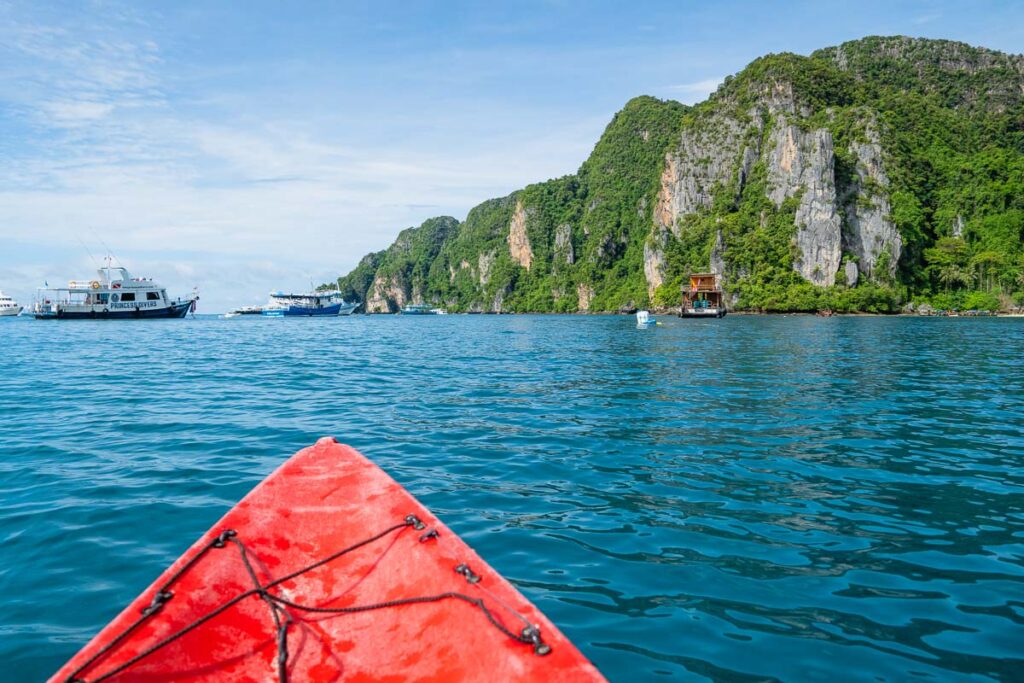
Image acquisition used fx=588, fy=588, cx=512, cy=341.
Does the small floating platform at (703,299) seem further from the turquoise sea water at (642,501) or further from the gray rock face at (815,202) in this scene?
the turquoise sea water at (642,501)

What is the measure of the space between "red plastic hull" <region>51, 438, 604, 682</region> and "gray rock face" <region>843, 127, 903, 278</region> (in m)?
126

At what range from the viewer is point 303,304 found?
396 feet

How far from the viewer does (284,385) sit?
18.8 metres

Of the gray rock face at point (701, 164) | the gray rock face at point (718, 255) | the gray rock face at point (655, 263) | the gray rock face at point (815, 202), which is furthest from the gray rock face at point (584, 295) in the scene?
the gray rock face at point (815, 202)

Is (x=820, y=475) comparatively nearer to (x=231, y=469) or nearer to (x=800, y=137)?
(x=231, y=469)

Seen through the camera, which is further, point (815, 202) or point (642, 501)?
point (815, 202)

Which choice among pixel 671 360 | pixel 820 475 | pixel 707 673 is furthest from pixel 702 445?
pixel 671 360

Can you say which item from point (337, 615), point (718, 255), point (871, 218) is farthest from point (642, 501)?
point (871, 218)

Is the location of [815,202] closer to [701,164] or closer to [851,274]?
[851,274]

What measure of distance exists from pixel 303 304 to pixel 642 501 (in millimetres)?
121847

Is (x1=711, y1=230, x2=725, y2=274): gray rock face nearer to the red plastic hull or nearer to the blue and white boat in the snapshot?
the blue and white boat

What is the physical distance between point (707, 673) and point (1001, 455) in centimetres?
901

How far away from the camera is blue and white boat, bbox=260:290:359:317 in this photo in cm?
12044

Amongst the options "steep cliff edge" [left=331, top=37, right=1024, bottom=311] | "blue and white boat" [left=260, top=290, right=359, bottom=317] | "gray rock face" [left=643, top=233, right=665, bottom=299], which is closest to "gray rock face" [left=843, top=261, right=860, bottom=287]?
"steep cliff edge" [left=331, top=37, right=1024, bottom=311]
